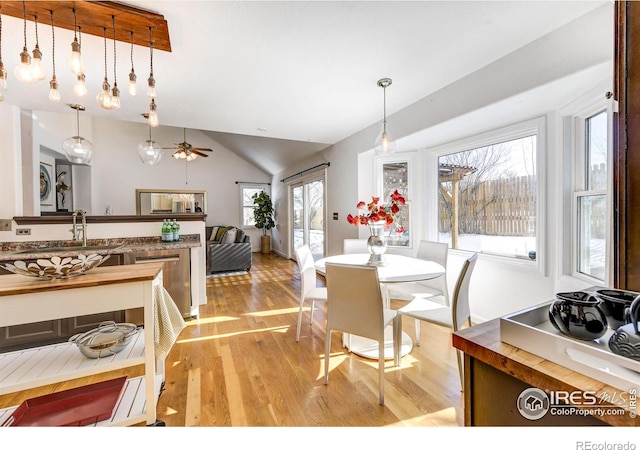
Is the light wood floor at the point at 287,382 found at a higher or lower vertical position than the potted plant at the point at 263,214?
lower

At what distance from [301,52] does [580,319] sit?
2052mm

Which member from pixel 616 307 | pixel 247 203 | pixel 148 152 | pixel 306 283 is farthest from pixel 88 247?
pixel 247 203

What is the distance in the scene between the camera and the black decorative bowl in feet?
2.00

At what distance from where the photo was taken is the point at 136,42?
5.48 feet

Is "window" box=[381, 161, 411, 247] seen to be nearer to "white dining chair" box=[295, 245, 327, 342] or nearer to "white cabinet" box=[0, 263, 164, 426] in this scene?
"white dining chair" box=[295, 245, 327, 342]

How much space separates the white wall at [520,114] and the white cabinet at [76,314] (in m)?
2.64

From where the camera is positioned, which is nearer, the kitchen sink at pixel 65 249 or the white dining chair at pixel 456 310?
the white dining chair at pixel 456 310

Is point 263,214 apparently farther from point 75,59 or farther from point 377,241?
point 75,59

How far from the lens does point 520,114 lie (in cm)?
224

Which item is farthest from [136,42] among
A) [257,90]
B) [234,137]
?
[234,137]

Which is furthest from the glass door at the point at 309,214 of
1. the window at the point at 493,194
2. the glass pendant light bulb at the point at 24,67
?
the glass pendant light bulb at the point at 24,67

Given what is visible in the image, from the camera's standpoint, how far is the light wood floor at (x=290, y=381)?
1.49 m

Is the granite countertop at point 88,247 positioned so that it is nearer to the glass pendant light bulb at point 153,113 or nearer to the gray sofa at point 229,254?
the glass pendant light bulb at point 153,113

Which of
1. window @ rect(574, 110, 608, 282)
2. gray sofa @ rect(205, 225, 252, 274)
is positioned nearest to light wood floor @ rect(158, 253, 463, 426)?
window @ rect(574, 110, 608, 282)
